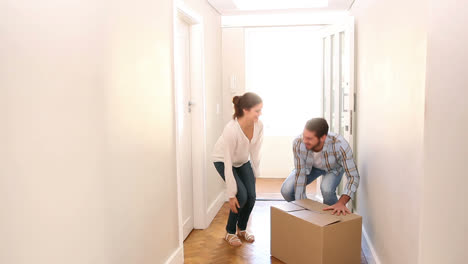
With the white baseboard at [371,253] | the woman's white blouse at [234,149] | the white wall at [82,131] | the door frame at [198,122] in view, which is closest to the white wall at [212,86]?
the door frame at [198,122]

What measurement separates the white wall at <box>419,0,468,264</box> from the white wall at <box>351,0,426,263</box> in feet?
0.18

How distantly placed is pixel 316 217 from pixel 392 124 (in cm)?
82

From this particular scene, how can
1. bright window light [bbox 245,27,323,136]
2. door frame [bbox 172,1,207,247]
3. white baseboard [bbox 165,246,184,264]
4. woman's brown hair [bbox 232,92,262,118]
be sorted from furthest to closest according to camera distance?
1. bright window light [bbox 245,27,323,136]
2. door frame [bbox 172,1,207,247]
3. woman's brown hair [bbox 232,92,262,118]
4. white baseboard [bbox 165,246,184,264]

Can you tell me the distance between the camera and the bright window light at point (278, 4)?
4539mm

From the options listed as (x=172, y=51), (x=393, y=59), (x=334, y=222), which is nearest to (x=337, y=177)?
(x=334, y=222)

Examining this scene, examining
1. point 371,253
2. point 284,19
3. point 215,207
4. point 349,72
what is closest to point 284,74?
Answer: point 284,19

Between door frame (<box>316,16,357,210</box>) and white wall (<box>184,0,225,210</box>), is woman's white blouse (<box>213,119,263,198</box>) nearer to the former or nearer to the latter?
white wall (<box>184,0,225,210</box>)

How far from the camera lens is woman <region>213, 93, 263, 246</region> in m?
3.24

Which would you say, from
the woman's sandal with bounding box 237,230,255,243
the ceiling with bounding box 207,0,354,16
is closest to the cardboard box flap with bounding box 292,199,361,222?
the woman's sandal with bounding box 237,230,255,243

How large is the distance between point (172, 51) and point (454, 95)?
6.24 ft

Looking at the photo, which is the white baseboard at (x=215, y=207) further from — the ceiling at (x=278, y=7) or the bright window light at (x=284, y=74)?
the ceiling at (x=278, y=7)

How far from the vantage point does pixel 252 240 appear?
354 centimetres

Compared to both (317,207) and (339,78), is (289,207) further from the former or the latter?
(339,78)

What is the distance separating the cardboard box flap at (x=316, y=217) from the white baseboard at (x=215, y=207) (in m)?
1.35
